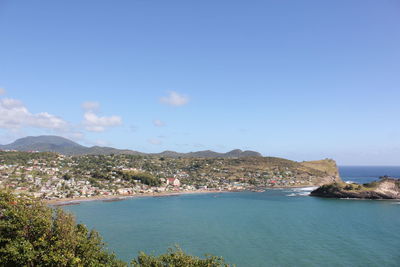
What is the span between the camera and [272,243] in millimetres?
48125

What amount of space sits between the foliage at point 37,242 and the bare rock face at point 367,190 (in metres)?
111

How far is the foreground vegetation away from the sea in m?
19.5

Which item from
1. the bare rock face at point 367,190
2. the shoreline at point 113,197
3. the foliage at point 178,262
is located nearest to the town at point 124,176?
the shoreline at point 113,197

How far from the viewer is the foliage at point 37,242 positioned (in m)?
19.8

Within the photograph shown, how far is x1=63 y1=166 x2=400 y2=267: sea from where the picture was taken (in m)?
41.9

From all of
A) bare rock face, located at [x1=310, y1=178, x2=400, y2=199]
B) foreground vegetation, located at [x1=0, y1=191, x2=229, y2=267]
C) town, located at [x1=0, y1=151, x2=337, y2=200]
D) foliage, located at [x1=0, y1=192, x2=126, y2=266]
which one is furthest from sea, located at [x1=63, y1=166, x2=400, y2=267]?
town, located at [x1=0, y1=151, x2=337, y2=200]

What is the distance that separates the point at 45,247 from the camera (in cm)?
2155

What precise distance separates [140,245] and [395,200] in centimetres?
10285

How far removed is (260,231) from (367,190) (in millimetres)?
74201

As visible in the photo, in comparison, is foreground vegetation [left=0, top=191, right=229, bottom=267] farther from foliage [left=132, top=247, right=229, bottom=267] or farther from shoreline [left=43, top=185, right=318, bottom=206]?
shoreline [left=43, top=185, right=318, bottom=206]

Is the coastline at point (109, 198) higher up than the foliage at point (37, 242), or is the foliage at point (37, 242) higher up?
the foliage at point (37, 242)

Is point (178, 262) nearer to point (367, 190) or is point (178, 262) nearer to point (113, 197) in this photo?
point (113, 197)

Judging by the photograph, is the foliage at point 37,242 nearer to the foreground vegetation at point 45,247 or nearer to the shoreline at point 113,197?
the foreground vegetation at point 45,247

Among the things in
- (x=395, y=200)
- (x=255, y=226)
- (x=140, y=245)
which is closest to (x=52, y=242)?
(x=140, y=245)
